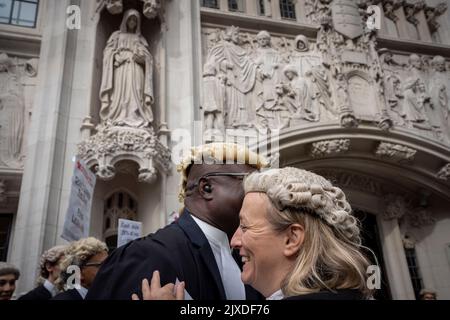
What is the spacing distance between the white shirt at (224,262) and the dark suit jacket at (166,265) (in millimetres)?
66

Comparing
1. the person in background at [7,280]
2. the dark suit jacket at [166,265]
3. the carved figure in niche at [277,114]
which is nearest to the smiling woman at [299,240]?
the dark suit jacket at [166,265]

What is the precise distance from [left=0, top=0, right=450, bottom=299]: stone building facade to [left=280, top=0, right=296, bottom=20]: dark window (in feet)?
0.11

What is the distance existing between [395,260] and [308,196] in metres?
7.61

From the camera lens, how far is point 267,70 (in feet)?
24.9

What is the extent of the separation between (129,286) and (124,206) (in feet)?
14.8

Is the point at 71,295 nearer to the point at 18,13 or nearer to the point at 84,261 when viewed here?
the point at 84,261

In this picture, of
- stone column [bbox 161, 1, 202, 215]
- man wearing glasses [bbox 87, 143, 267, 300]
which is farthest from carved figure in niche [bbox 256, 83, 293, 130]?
man wearing glasses [bbox 87, 143, 267, 300]

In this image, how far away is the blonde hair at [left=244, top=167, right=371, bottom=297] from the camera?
1252 millimetres

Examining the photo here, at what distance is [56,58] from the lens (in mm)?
6258

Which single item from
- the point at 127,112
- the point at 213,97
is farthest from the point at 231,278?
the point at 213,97

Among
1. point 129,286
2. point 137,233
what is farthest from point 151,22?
point 129,286

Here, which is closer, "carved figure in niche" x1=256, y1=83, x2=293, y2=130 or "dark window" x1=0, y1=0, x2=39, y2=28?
"carved figure in niche" x1=256, y1=83, x2=293, y2=130

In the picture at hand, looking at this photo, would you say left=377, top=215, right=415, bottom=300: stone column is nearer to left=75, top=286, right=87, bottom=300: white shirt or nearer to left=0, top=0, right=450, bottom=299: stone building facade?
left=0, top=0, right=450, bottom=299: stone building facade

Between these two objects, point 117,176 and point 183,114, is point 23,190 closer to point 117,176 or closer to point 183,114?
point 117,176
